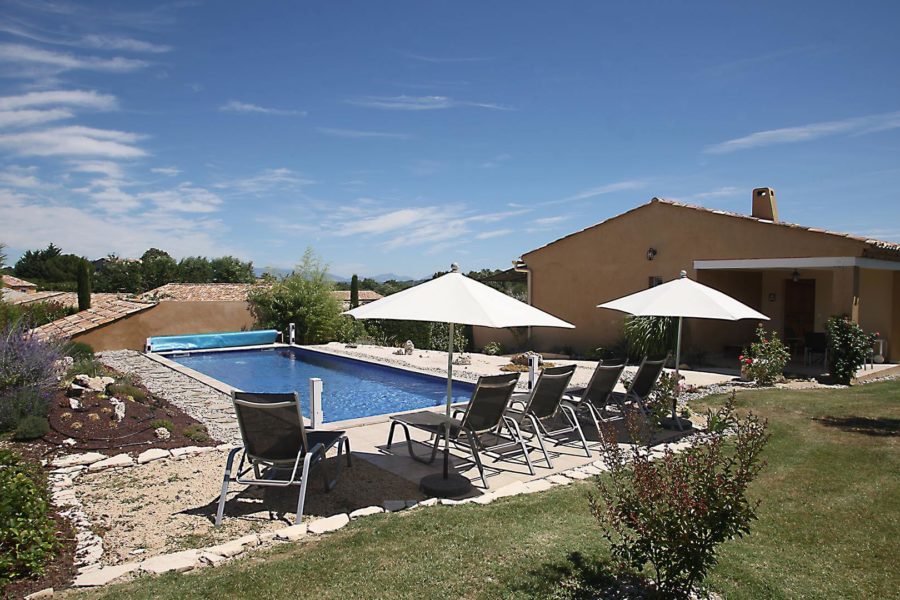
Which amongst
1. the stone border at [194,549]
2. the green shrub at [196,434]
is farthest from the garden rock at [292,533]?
the green shrub at [196,434]

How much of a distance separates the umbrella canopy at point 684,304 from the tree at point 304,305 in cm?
1554

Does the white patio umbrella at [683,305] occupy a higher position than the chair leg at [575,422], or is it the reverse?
the white patio umbrella at [683,305]

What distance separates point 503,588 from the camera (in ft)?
10.9

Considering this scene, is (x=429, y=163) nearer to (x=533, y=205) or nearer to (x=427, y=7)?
(x=533, y=205)

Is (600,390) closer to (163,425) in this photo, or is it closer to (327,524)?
(327,524)

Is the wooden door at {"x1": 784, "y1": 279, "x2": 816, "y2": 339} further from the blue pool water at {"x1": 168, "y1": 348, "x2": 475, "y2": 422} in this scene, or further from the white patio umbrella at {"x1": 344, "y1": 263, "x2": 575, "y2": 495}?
the white patio umbrella at {"x1": 344, "y1": 263, "x2": 575, "y2": 495}

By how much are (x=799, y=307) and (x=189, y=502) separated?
18.7 m

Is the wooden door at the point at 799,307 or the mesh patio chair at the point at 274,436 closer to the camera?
the mesh patio chair at the point at 274,436

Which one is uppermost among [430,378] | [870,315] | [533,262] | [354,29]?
[354,29]

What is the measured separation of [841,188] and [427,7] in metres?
17.2

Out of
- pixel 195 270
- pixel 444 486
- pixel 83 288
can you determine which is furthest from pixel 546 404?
pixel 195 270

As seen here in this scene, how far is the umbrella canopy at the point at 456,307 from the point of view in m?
5.37

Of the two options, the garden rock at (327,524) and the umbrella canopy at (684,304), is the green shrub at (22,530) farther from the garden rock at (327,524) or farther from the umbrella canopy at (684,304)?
the umbrella canopy at (684,304)

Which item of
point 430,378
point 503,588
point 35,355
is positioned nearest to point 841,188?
point 430,378
